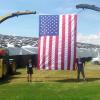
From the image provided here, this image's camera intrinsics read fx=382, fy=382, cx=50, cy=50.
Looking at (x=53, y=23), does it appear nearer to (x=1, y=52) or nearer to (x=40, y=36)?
(x=40, y=36)

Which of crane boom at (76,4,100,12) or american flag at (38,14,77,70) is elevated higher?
crane boom at (76,4,100,12)

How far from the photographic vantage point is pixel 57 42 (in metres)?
21.5

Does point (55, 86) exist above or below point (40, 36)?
below

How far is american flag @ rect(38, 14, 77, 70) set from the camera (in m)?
21.2

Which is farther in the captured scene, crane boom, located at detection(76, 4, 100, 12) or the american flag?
crane boom, located at detection(76, 4, 100, 12)

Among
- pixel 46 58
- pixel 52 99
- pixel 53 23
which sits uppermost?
pixel 53 23

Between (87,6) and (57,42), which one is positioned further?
(87,6)

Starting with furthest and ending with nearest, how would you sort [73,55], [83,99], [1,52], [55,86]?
[1,52] < [73,55] < [55,86] < [83,99]

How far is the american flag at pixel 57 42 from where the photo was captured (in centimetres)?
2116

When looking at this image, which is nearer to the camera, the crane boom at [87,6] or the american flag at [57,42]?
the american flag at [57,42]

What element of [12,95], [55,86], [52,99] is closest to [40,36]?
[55,86]

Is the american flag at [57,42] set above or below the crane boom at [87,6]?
below

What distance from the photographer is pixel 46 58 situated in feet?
70.2

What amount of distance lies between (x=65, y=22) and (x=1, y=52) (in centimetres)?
598
